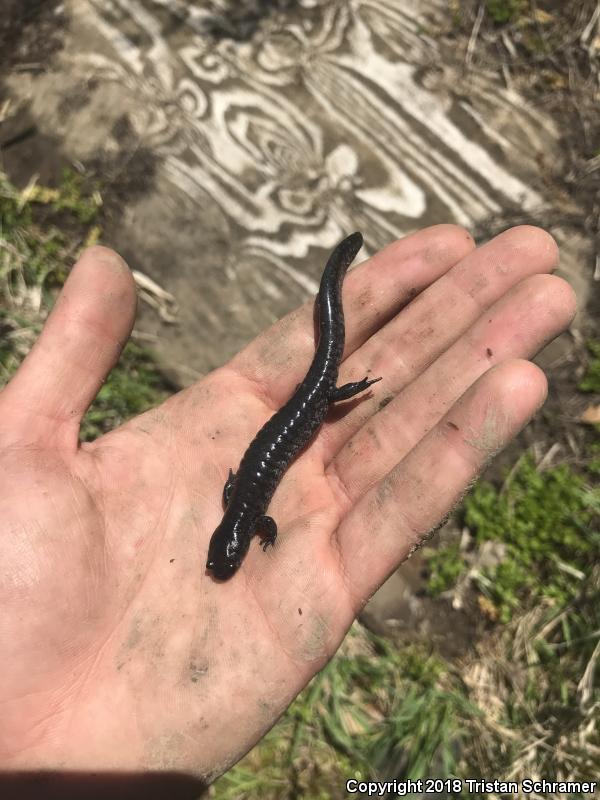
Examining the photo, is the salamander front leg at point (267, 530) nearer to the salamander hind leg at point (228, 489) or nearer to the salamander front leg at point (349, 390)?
the salamander hind leg at point (228, 489)

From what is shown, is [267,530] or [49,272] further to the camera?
[49,272]

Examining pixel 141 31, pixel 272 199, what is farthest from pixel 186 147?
pixel 141 31

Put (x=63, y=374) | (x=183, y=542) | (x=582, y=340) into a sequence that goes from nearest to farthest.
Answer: (x=63, y=374)
(x=183, y=542)
(x=582, y=340)

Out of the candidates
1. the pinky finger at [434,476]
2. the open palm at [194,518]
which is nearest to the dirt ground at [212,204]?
the open palm at [194,518]

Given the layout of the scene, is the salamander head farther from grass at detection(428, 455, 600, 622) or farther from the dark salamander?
grass at detection(428, 455, 600, 622)

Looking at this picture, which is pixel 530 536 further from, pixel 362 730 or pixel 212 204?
pixel 212 204

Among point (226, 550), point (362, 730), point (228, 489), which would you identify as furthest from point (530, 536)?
point (226, 550)

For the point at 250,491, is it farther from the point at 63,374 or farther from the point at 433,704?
the point at 433,704
